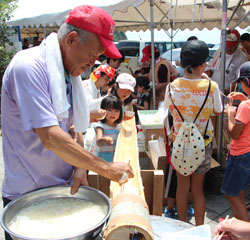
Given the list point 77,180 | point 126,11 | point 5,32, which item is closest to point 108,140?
point 77,180

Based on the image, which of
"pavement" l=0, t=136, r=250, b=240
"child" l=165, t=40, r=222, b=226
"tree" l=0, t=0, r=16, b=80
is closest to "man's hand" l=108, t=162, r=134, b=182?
"child" l=165, t=40, r=222, b=226

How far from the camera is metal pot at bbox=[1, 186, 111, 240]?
0.89 meters

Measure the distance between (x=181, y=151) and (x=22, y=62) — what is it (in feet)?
4.81

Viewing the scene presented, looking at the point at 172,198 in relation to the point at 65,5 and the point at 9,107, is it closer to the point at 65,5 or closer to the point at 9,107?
the point at 9,107

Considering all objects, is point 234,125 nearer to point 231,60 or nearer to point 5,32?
point 231,60

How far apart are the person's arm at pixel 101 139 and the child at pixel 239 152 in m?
1.06

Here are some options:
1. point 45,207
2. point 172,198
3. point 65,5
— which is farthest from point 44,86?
point 65,5

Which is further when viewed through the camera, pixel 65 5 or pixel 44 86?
A: pixel 65 5

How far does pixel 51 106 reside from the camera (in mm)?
1025

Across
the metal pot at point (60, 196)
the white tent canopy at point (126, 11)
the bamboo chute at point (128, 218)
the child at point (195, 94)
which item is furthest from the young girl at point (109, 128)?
the white tent canopy at point (126, 11)

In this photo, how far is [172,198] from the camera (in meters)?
2.61

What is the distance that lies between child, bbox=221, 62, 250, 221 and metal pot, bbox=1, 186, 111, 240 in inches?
54.8

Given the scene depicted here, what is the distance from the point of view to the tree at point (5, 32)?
733 centimetres

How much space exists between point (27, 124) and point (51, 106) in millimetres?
115
